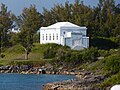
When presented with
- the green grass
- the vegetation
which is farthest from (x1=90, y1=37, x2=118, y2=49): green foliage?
the green grass

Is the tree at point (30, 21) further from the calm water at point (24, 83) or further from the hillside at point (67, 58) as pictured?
the calm water at point (24, 83)

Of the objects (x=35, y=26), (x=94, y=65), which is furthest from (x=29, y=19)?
(x=94, y=65)

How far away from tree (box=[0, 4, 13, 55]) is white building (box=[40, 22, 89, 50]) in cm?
627

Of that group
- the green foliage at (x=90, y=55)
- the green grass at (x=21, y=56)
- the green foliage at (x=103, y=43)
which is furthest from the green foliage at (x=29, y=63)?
the green foliage at (x=103, y=43)

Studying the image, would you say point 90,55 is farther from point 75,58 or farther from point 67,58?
point 67,58

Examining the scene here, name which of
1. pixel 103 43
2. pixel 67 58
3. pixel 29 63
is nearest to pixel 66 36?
pixel 103 43

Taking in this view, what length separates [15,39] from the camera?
68.1 meters

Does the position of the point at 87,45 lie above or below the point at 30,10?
below

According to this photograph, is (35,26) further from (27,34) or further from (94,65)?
(94,65)

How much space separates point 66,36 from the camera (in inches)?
2682

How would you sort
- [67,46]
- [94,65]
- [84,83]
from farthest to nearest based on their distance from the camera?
[67,46]
[94,65]
[84,83]

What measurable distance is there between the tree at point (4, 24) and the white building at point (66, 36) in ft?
20.6

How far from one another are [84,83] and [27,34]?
39.0 metres

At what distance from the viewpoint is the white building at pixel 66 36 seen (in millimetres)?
67812
